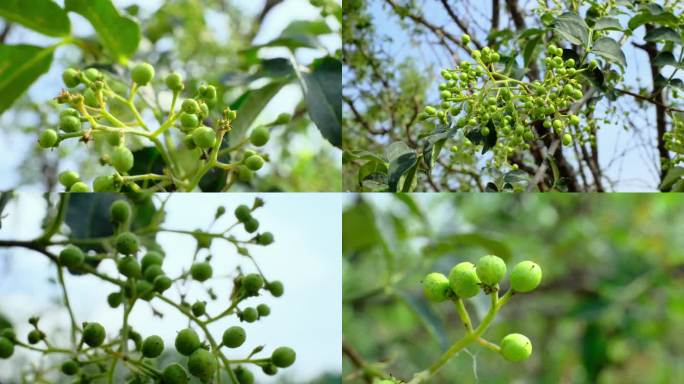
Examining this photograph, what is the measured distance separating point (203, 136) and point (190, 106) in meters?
0.04

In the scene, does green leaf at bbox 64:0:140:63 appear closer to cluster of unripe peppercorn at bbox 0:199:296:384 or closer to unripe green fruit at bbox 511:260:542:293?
cluster of unripe peppercorn at bbox 0:199:296:384

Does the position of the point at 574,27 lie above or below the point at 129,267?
above

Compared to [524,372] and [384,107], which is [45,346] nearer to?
[384,107]

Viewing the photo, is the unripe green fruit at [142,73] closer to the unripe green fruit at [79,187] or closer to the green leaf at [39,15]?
the unripe green fruit at [79,187]

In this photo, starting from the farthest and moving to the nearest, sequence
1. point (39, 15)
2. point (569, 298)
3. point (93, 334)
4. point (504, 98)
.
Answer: point (569, 298), point (39, 15), point (504, 98), point (93, 334)

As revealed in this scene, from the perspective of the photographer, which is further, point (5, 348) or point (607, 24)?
point (607, 24)

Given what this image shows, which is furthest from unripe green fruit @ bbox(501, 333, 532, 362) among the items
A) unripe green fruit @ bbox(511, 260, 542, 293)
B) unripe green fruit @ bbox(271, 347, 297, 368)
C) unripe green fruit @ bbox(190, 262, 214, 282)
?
unripe green fruit @ bbox(190, 262, 214, 282)

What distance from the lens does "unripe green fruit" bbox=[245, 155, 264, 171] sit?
702mm

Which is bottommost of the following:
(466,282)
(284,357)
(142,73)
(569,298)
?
(569,298)

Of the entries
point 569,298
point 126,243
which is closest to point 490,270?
point 126,243

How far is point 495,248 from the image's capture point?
3.94 feet

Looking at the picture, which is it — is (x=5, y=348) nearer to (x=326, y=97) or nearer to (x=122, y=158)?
(x=122, y=158)

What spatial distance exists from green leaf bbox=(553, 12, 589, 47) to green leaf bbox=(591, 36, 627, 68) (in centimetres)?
2

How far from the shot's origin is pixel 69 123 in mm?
695
